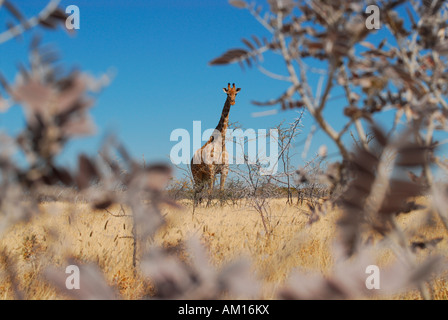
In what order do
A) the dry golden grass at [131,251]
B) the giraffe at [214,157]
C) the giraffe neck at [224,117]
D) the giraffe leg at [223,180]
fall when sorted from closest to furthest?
the dry golden grass at [131,251], the giraffe leg at [223,180], the giraffe at [214,157], the giraffe neck at [224,117]

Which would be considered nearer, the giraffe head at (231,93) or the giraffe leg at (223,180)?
the giraffe leg at (223,180)

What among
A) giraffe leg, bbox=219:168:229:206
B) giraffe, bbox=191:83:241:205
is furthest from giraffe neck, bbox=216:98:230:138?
giraffe leg, bbox=219:168:229:206

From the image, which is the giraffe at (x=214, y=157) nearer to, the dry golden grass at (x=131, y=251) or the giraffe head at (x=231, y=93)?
the giraffe head at (x=231, y=93)

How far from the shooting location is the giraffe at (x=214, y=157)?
27.6 ft

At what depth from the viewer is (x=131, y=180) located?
499mm

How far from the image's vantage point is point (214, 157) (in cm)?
852

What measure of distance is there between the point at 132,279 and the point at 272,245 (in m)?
1.25

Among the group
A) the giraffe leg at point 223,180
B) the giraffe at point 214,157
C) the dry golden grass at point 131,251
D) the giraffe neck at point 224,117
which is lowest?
the dry golden grass at point 131,251

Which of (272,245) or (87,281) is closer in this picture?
(87,281)

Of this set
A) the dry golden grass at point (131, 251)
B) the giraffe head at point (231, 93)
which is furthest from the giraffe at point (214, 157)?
the dry golden grass at point (131, 251)

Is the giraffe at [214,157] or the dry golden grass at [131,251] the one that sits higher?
the giraffe at [214,157]

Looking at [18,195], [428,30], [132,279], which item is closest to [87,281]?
[18,195]

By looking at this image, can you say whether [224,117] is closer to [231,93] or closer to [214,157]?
[231,93]

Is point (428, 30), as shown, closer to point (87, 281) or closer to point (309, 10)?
point (309, 10)
